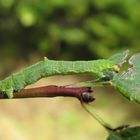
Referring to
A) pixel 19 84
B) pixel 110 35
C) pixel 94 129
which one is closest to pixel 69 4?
pixel 110 35

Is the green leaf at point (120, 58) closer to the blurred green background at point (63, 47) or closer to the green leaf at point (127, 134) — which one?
the green leaf at point (127, 134)

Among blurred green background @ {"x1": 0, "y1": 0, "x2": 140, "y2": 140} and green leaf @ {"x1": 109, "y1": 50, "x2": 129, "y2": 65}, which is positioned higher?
blurred green background @ {"x1": 0, "y1": 0, "x2": 140, "y2": 140}

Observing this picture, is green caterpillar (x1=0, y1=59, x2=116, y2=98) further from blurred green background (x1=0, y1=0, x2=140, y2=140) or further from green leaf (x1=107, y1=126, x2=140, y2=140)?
blurred green background (x1=0, y1=0, x2=140, y2=140)

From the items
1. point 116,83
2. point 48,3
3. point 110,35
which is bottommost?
point 116,83

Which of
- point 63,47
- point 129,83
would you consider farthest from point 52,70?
point 63,47

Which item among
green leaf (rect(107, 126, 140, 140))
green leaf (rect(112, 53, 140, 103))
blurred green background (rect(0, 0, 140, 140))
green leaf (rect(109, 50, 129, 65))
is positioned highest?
blurred green background (rect(0, 0, 140, 140))

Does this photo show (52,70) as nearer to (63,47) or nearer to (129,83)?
(129,83)

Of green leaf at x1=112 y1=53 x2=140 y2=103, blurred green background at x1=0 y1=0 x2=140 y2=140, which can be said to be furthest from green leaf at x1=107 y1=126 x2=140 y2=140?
blurred green background at x1=0 y1=0 x2=140 y2=140

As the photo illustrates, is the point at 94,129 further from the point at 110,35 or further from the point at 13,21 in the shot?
the point at 13,21
